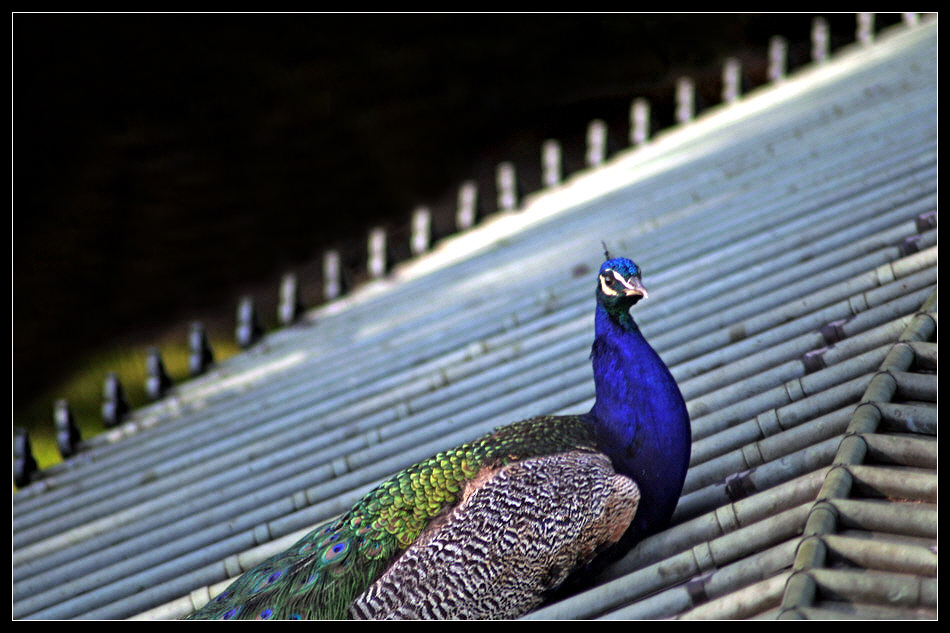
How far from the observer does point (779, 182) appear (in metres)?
4.73

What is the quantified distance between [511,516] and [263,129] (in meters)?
7.23

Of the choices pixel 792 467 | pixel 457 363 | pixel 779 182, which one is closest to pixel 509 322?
pixel 457 363

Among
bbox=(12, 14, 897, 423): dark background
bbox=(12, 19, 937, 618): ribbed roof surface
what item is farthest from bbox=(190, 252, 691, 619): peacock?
bbox=(12, 14, 897, 423): dark background

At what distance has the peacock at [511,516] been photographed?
2.19 metres

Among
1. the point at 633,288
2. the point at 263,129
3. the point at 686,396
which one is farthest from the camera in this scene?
the point at 263,129

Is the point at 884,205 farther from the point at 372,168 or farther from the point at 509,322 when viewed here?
the point at 372,168

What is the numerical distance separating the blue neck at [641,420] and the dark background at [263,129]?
217 inches

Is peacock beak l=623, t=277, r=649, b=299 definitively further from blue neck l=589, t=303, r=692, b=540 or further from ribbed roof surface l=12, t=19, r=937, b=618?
ribbed roof surface l=12, t=19, r=937, b=618

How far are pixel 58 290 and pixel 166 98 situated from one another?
185 centimetres

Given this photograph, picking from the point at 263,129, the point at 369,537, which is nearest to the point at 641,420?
the point at 369,537

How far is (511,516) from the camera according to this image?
2.21 m

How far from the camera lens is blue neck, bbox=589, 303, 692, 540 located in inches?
92.7

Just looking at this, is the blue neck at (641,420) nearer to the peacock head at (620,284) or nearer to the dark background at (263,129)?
the peacock head at (620,284)

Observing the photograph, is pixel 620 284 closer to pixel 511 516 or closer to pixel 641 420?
pixel 641 420
